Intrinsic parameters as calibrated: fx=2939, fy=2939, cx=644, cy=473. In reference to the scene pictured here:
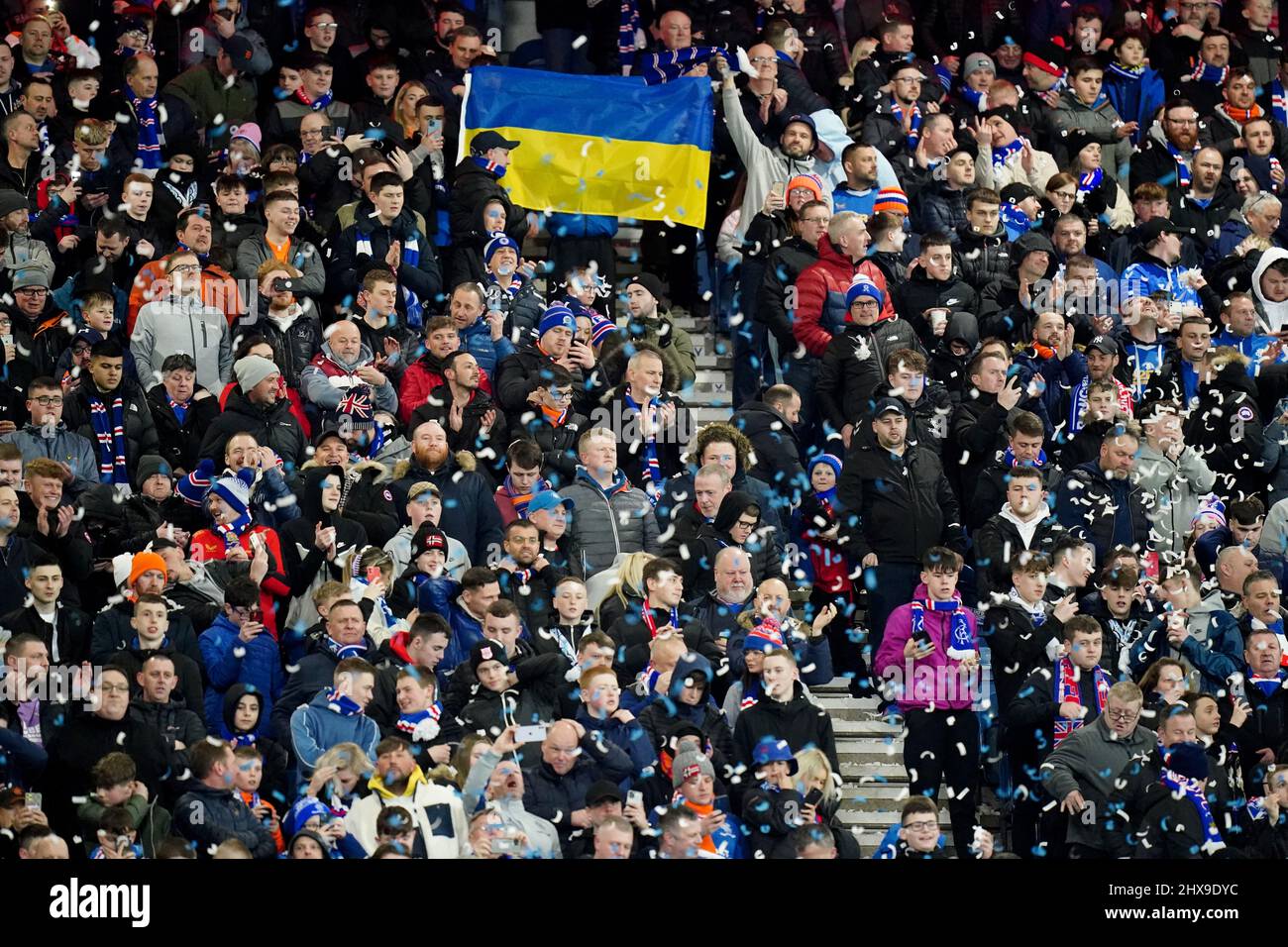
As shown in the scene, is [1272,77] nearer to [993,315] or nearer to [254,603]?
[993,315]

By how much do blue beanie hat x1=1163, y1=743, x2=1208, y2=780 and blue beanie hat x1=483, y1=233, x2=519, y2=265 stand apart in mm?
5156

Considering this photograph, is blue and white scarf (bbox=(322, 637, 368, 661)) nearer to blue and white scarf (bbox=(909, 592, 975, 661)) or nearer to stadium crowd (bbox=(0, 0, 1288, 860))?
stadium crowd (bbox=(0, 0, 1288, 860))

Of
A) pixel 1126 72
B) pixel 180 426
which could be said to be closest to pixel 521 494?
pixel 180 426

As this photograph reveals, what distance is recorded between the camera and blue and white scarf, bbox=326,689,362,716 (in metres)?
14.3

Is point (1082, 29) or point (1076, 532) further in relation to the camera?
point (1082, 29)

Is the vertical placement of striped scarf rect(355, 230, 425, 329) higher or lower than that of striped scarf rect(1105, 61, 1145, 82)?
lower

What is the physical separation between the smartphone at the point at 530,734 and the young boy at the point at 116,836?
74.7 inches

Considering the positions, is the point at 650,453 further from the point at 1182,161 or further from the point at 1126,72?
the point at 1126,72

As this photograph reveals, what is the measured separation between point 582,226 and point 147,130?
112 inches

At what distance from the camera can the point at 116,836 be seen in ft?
45.2

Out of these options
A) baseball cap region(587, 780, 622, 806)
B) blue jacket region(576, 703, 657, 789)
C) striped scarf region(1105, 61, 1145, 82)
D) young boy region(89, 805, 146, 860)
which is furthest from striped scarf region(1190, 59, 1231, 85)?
young boy region(89, 805, 146, 860)
